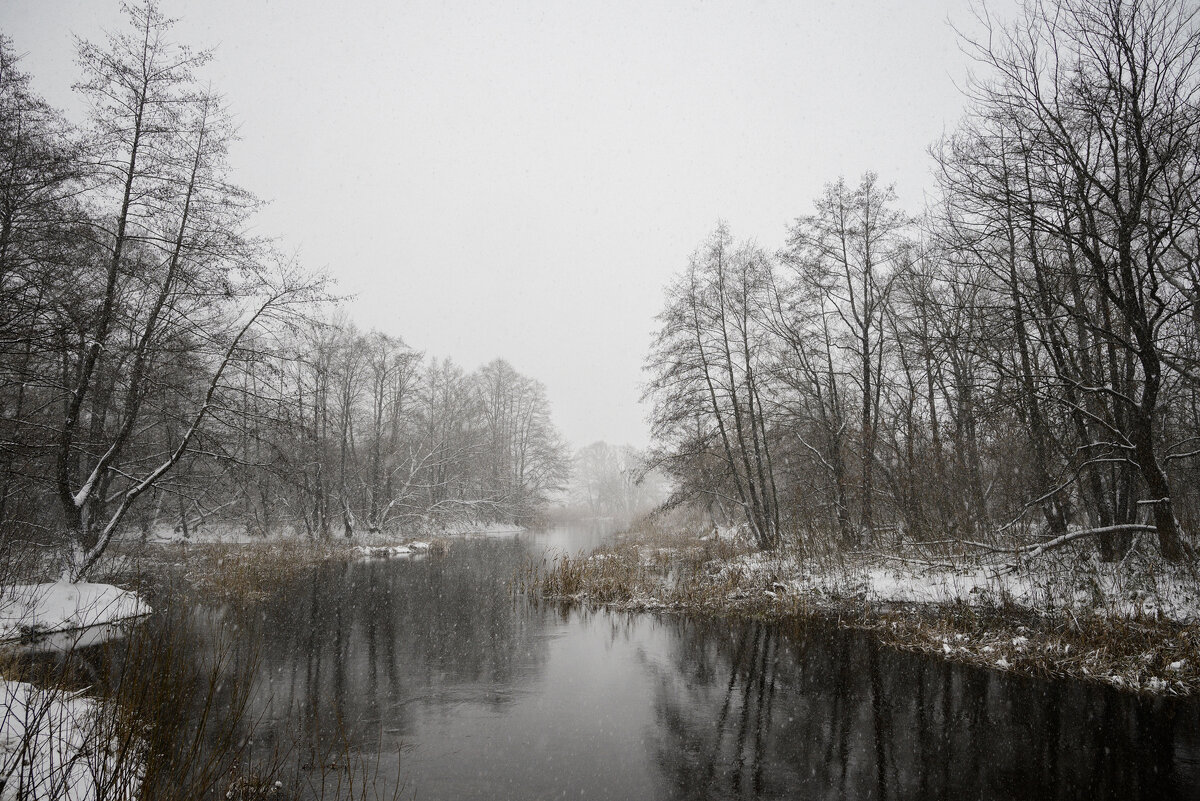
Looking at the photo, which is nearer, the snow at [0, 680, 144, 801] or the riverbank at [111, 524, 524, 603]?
the snow at [0, 680, 144, 801]

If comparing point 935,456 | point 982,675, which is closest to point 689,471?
point 935,456

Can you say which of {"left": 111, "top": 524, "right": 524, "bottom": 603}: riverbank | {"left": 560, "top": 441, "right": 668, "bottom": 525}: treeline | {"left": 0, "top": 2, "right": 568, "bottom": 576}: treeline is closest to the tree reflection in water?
{"left": 0, "top": 2, "right": 568, "bottom": 576}: treeline

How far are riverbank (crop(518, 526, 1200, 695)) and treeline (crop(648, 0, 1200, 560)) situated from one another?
83cm

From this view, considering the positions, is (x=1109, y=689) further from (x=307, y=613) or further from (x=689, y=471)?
(x=307, y=613)

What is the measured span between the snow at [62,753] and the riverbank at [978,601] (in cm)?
1050

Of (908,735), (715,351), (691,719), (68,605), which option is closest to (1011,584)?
(908,735)

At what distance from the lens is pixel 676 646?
10.6m

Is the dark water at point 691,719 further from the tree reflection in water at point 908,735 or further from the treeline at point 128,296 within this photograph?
the treeline at point 128,296

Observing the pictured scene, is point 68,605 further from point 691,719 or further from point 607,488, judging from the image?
point 607,488

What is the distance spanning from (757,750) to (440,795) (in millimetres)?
3550

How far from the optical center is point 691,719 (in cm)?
721

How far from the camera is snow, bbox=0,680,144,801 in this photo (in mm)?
2549

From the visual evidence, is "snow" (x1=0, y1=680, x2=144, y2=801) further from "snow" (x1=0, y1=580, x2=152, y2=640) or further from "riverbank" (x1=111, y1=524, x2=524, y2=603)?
"riverbank" (x1=111, y1=524, x2=524, y2=603)

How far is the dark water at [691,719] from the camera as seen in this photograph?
5.50 m
